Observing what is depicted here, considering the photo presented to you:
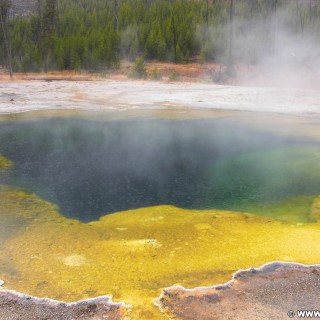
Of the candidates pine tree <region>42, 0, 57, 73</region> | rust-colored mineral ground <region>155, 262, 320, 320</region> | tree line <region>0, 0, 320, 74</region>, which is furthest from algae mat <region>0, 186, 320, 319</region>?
pine tree <region>42, 0, 57, 73</region>

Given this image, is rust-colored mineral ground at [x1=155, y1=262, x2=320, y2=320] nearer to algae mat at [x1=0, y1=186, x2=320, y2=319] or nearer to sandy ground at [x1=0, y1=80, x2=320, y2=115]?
algae mat at [x1=0, y1=186, x2=320, y2=319]

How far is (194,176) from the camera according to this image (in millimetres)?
10656

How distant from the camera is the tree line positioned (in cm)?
3672

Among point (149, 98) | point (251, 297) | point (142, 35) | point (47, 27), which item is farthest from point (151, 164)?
point (142, 35)

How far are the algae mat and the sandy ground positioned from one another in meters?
10.9

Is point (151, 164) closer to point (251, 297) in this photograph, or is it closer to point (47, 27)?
point (251, 297)

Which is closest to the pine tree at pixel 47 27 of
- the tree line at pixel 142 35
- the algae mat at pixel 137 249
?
the tree line at pixel 142 35

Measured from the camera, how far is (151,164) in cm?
1152

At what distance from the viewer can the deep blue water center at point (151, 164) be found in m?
9.29

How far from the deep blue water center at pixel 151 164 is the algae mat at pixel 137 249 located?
69cm

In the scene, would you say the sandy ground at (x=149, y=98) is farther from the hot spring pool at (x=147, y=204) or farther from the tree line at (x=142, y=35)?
the tree line at (x=142, y=35)

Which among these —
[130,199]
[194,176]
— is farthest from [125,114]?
[130,199]

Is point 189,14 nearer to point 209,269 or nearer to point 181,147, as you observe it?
point 181,147

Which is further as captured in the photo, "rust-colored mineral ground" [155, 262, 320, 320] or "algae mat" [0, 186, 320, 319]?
"algae mat" [0, 186, 320, 319]
